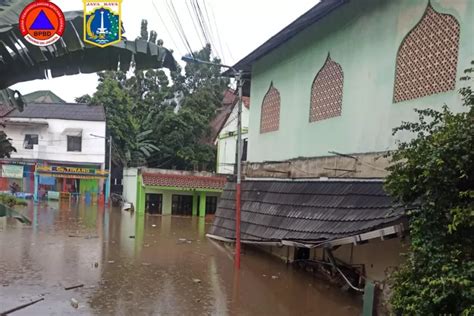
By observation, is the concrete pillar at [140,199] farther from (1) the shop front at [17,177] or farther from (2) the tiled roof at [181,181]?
(1) the shop front at [17,177]

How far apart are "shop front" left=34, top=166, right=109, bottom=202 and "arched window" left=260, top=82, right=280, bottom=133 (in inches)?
839

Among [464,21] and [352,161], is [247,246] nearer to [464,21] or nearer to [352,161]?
[352,161]

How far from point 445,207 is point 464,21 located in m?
3.76

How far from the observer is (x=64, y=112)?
33.2 meters

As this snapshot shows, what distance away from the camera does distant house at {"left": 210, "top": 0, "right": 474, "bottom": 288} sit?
7117 millimetres

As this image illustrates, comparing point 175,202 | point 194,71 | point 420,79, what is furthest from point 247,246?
point 194,71

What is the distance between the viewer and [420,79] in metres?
7.48

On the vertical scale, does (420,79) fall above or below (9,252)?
above

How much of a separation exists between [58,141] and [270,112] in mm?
24445

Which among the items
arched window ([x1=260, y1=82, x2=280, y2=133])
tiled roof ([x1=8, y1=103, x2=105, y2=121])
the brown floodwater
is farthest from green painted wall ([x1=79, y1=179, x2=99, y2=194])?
arched window ([x1=260, y1=82, x2=280, y2=133])

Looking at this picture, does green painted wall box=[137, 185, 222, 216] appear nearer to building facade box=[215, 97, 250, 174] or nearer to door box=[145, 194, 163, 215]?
door box=[145, 194, 163, 215]

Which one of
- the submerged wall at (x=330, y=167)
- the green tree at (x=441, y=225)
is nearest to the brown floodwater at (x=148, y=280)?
the submerged wall at (x=330, y=167)

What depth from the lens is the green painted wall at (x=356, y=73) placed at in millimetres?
7551

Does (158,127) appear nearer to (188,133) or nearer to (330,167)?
(188,133)
